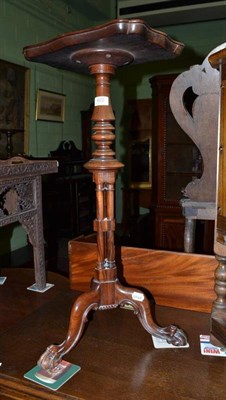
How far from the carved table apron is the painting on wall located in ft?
6.24

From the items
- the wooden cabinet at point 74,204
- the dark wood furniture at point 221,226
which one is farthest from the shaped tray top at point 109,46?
the wooden cabinet at point 74,204

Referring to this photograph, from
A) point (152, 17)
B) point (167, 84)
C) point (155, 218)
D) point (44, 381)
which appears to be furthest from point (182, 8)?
point (44, 381)

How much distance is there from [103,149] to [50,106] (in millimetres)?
3271

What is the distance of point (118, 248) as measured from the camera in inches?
54.2

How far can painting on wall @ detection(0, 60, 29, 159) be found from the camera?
11.0ft

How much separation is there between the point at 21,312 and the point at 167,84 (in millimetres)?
2632

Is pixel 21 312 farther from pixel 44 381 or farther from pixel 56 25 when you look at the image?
pixel 56 25

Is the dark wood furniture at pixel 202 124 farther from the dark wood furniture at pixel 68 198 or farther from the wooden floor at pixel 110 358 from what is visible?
the dark wood furniture at pixel 68 198

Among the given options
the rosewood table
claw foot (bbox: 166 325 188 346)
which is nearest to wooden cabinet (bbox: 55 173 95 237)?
the rosewood table

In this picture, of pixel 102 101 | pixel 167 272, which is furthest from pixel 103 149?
pixel 167 272

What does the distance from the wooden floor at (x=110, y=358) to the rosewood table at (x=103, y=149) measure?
2.7 inches

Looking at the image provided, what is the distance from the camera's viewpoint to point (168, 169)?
3.58 m

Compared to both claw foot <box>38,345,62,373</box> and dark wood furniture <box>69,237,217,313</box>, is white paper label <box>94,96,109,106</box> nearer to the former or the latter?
dark wood furniture <box>69,237,217,313</box>

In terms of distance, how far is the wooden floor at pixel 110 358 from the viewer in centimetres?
88
